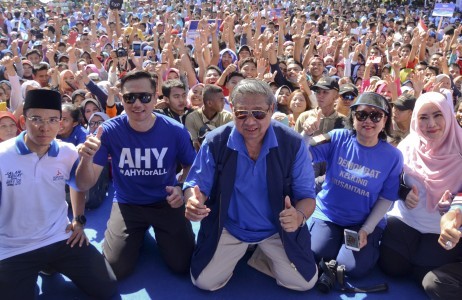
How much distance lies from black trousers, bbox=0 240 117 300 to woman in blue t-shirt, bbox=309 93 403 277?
5.53 ft

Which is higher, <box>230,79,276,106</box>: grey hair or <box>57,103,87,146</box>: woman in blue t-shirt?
<box>230,79,276,106</box>: grey hair

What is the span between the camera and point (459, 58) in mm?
8320

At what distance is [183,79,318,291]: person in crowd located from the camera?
2.57 meters

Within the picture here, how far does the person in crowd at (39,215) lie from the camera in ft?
8.39

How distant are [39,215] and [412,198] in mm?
2720

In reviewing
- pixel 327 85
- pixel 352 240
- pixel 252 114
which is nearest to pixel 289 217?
pixel 252 114

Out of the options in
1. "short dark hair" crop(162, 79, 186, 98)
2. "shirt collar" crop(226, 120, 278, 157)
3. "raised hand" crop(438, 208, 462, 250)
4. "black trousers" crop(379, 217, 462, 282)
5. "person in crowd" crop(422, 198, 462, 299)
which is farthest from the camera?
"short dark hair" crop(162, 79, 186, 98)

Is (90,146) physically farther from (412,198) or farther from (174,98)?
(412,198)

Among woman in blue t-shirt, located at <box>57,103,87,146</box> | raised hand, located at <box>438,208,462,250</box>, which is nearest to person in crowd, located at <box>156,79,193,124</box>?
woman in blue t-shirt, located at <box>57,103,87,146</box>

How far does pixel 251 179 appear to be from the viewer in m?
2.77

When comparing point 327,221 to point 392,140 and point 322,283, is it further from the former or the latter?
point 392,140

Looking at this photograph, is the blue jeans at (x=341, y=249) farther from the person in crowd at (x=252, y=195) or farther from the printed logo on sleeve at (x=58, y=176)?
the printed logo on sleeve at (x=58, y=176)

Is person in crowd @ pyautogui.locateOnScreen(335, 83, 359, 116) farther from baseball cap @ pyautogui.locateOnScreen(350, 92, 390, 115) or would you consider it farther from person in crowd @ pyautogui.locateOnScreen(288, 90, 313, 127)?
baseball cap @ pyautogui.locateOnScreen(350, 92, 390, 115)

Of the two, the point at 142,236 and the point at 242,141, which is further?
the point at 142,236
